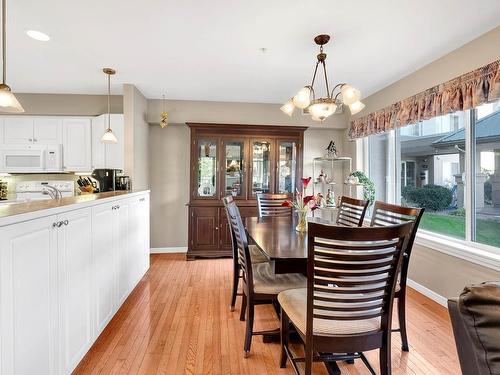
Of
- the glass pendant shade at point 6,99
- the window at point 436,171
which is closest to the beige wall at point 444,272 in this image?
the window at point 436,171

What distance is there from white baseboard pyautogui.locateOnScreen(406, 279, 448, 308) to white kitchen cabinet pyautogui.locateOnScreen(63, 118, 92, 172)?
4.43 m

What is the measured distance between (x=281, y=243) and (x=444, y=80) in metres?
2.35

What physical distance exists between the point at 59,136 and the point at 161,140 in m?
1.39

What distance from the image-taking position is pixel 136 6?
79.4 inches

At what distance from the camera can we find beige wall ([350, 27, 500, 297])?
90.4 inches

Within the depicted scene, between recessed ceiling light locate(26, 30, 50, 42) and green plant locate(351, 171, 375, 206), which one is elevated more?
recessed ceiling light locate(26, 30, 50, 42)

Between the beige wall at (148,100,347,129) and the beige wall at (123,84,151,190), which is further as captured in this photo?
the beige wall at (148,100,347,129)

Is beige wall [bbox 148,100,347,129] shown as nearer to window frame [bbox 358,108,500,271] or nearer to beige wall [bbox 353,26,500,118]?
beige wall [bbox 353,26,500,118]

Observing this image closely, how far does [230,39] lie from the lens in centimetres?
247

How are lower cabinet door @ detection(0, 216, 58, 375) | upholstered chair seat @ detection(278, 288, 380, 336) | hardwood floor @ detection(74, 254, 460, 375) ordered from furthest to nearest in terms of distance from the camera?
hardwood floor @ detection(74, 254, 460, 375), upholstered chair seat @ detection(278, 288, 380, 336), lower cabinet door @ detection(0, 216, 58, 375)

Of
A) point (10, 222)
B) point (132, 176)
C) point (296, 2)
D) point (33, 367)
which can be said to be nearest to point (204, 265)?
point (132, 176)

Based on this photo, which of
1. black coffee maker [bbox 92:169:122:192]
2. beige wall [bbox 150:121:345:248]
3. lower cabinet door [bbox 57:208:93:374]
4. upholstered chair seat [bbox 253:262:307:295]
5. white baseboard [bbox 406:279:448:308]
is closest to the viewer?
lower cabinet door [bbox 57:208:93:374]

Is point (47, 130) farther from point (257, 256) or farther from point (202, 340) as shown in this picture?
point (202, 340)

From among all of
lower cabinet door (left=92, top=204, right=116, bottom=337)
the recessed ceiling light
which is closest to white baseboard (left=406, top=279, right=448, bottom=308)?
lower cabinet door (left=92, top=204, right=116, bottom=337)
